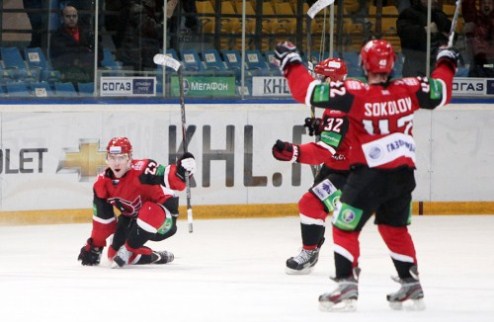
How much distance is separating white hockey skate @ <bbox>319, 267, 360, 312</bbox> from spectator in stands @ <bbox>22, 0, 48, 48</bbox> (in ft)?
14.8

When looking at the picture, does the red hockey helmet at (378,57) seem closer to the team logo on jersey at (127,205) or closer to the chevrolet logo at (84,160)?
Answer: the team logo on jersey at (127,205)

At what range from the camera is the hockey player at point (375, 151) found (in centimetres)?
604

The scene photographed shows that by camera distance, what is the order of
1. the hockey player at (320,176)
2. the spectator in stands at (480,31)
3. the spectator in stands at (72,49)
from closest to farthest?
the hockey player at (320,176)
the spectator in stands at (72,49)
the spectator in stands at (480,31)

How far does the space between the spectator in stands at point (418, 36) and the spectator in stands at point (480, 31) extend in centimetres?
32

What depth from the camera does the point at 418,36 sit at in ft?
36.1

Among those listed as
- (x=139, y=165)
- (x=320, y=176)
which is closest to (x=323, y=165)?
(x=320, y=176)

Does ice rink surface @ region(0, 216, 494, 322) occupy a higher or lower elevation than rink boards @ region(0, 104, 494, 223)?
lower

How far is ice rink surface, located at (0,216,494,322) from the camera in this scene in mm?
6129

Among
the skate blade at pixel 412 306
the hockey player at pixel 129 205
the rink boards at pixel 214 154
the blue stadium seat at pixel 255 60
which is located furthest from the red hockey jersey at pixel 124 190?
the blue stadium seat at pixel 255 60

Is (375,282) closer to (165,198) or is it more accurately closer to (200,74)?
(165,198)

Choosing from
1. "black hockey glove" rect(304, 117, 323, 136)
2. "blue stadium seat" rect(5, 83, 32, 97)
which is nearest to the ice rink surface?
"black hockey glove" rect(304, 117, 323, 136)

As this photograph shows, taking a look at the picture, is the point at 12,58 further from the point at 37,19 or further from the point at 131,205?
the point at 131,205

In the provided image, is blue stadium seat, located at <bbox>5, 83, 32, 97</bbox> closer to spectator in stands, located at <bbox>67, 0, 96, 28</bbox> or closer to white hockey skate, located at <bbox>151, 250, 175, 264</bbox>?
spectator in stands, located at <bbox>67, 0, 96, 28</bbox>

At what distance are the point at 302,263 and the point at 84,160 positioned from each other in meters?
2.83
